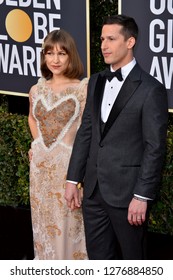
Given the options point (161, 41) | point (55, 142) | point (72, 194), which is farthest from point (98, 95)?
point (161, 41)

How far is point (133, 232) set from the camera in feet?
11.1

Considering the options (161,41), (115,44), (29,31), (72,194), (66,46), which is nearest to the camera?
(115,44)

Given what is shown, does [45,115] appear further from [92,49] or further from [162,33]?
[92,49]

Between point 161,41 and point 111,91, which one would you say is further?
point 161,41

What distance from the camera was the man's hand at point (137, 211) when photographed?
3.18 m

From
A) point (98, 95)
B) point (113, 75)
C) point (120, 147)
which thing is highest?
point (113, 75)

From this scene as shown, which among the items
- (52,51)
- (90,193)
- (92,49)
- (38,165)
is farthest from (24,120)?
(90,193)

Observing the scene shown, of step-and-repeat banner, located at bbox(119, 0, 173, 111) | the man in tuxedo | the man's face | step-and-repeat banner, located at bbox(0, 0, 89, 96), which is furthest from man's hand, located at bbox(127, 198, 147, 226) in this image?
step-and-repeat banner, located at bbox(0, 0, 89, 96)

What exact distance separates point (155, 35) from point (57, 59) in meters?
1.56

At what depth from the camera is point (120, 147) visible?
3240 mm

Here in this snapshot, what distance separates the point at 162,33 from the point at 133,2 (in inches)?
17.8

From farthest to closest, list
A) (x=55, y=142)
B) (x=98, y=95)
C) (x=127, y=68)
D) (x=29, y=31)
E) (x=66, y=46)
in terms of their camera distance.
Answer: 1. (x=29, y=31)
2. (x=55, y=142)
3. (x=66, y=46)
4. (x=98, y=95)
5. (x=127, y=68)

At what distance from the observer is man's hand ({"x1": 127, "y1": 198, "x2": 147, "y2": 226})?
3.18 metres

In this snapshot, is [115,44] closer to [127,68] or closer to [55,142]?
[127,68]
